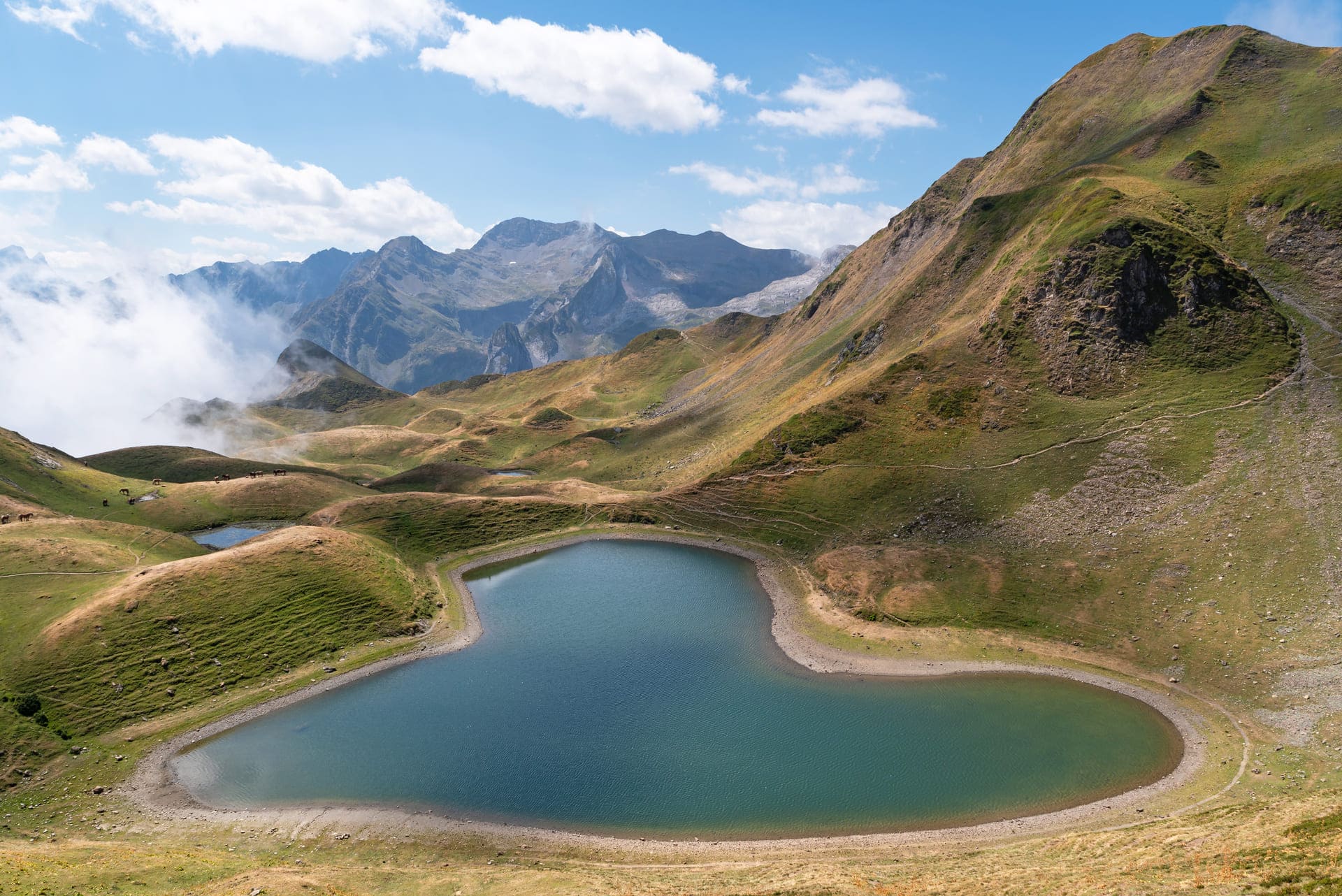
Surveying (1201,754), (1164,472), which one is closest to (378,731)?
(1201,754)

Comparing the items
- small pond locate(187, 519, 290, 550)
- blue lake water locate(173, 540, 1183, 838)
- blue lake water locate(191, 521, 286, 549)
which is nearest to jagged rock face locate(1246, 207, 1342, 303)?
blue lake water locate(173, 540, 1183, 838)

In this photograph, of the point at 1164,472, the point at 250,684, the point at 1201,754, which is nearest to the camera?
the point at 1201,754

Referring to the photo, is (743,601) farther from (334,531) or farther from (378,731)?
(334,531)

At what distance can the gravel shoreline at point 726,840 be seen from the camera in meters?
48.7

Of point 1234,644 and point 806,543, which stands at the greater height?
point 806,543

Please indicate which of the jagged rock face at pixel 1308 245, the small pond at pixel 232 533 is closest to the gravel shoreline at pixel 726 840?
the small pond at pixel 232 533

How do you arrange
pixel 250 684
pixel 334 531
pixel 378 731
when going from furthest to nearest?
pixel 334 531, pixel 250 684, pixel 378 731

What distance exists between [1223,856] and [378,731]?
66.7 meters

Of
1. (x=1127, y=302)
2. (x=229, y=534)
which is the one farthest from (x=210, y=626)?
(x=1127, y=302)

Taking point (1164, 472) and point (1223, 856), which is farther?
point (1164, 472)

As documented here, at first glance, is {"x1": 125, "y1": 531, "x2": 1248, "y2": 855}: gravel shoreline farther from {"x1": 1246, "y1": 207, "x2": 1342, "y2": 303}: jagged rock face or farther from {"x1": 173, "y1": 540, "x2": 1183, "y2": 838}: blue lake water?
{"x1": 1246, "y1": 207, "x2": 1342, "y2": 303}: jagged rock face

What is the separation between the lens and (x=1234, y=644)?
6625 centimetres

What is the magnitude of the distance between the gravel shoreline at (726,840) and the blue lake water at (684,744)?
1.07 metres

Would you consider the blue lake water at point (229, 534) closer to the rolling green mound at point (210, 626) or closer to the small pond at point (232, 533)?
the small pond at point (232, 533)
